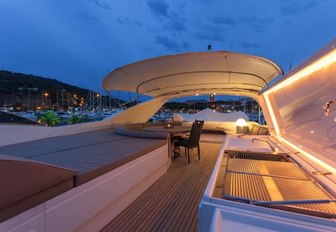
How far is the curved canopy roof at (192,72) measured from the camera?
4821 mm

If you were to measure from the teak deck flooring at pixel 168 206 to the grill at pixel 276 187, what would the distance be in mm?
1025

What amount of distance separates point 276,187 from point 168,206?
174cm

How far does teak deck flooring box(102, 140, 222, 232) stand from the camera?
2.08m

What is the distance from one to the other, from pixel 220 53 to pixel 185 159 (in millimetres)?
2610

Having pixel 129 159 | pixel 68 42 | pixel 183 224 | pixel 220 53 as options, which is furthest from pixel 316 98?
pixel 68 42

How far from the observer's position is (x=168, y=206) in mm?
2510

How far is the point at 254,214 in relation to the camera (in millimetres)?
725

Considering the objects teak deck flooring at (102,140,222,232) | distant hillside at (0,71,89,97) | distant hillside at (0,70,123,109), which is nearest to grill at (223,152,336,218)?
teak deck flooring at (102,140,222,232)

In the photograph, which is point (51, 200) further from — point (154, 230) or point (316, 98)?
point (316, 98)

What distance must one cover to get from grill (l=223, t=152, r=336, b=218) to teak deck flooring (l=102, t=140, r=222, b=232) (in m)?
1.02

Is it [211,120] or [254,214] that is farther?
[211,120]

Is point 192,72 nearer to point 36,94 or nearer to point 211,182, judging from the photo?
point 211,182

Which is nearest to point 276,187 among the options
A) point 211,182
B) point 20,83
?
point 211,182

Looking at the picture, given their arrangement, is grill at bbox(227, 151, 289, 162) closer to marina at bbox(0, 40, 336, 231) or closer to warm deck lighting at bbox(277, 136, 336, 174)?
marina at bbox(0, 40, 336, 231)
